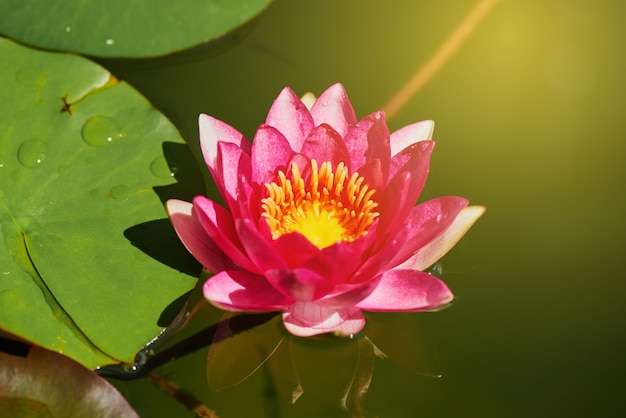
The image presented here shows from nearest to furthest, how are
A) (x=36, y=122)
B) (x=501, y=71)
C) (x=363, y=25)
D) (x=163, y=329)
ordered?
(x=163, y=329) → (x=36, y=122) → (x=501, y=71) → (x=363, y=25)

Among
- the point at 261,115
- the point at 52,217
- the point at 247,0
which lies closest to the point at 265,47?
the point at 247,0

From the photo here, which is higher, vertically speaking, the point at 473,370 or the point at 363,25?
the point at 363,25

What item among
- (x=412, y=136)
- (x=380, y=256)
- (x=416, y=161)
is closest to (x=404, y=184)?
(x=416, y=161)

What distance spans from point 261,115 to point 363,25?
0.82 meters

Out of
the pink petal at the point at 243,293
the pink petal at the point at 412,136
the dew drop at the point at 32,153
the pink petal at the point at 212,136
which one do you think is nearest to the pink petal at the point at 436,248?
the pink petal at the point at 412,136

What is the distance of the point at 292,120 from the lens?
2100 mm

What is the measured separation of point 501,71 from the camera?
9.70 feet

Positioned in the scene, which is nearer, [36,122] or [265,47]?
[36,122]

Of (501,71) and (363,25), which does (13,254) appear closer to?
(363,25)

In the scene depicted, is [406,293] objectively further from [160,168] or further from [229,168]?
[160,168]

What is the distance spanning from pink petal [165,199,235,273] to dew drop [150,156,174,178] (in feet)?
1.10

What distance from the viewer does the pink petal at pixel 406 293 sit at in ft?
5.88

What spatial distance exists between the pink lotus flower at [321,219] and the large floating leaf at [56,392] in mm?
392

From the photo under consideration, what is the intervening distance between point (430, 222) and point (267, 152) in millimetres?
542
